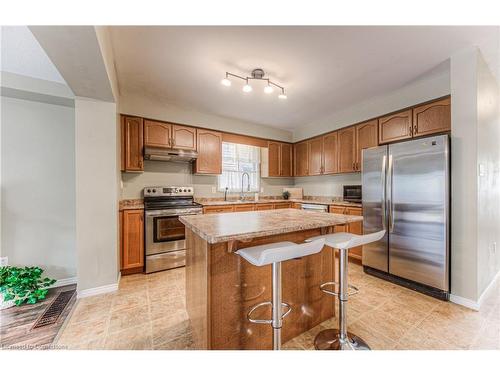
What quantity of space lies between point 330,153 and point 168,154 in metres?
3.01

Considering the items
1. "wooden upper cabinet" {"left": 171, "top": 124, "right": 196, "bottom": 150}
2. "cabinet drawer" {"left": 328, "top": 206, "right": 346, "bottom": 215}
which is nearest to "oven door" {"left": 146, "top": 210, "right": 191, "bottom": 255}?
"wooden upper cabinet" {"left": 171, "top": 124, "right": 196, "bottom": 150}

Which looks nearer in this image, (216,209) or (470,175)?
(470,175)

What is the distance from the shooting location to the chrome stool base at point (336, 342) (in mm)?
1532

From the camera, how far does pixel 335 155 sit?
13.0 ft

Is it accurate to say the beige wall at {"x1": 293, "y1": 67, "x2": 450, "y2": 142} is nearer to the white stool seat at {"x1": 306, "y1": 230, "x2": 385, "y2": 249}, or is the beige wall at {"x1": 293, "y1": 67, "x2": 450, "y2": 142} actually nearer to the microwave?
the microwave

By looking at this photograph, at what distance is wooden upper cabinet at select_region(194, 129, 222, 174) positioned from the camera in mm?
3779

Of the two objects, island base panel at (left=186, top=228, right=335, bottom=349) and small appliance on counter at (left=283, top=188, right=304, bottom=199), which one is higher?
small appliance on counter at (left=283, top=188, right=304, bottom=199)

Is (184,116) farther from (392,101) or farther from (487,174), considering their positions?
(487,174)

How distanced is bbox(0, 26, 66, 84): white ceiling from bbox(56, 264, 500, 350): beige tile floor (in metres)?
2.51

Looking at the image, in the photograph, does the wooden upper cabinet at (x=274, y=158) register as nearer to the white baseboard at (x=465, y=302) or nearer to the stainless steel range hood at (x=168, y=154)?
the stainless steel range hood at (x=168, y=154)

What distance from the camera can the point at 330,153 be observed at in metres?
4.06

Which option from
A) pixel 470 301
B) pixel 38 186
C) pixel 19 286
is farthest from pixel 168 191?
pixel 470 301

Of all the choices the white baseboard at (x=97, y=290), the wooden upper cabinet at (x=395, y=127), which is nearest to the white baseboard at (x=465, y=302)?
the wooden upper cabinet at (x=395, y=127)

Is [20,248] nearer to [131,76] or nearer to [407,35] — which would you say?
[131,76]
